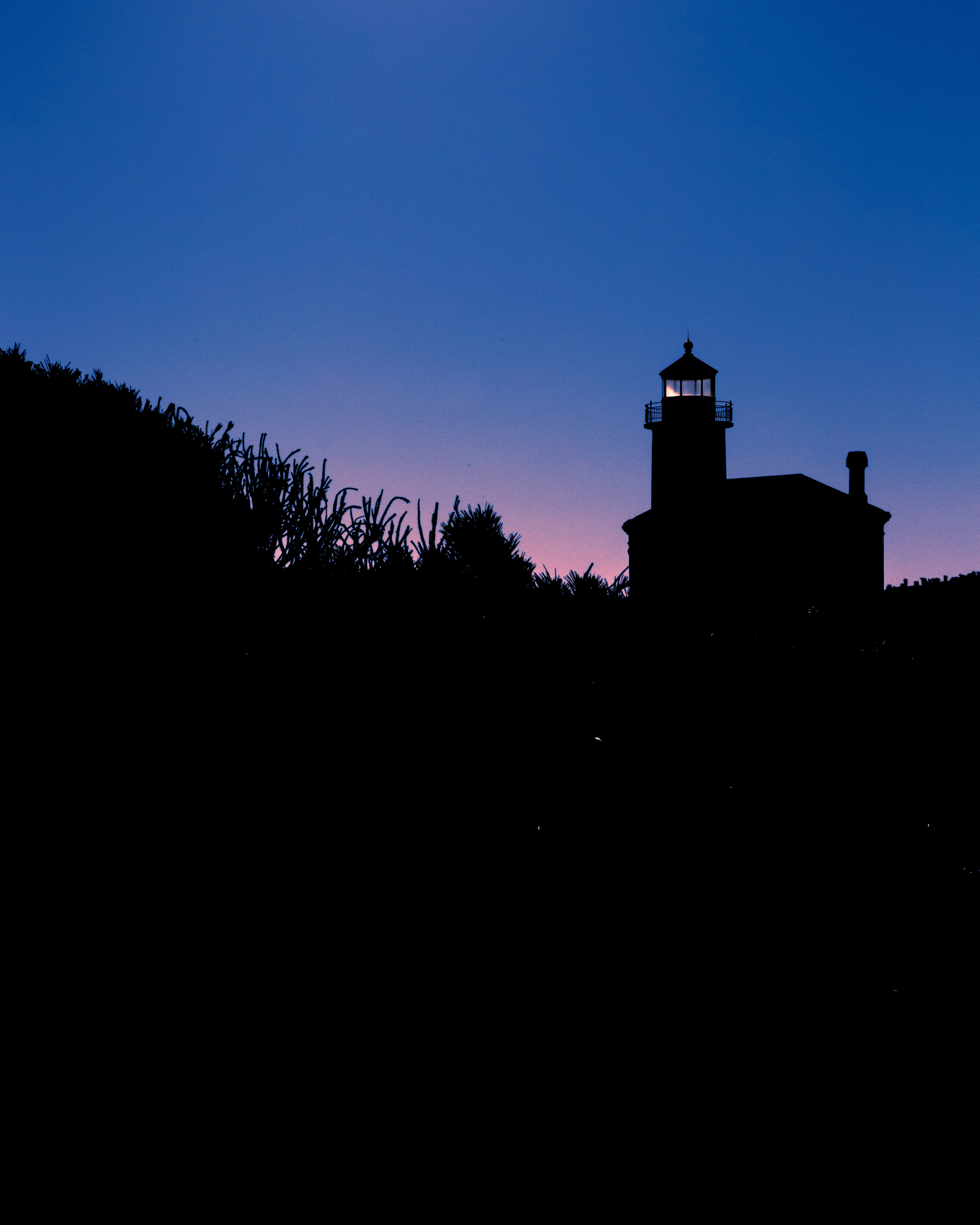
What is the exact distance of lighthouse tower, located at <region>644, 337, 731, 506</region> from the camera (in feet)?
114

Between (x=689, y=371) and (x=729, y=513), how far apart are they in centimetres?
739

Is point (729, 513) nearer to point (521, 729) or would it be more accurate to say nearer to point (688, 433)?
point (688, 433)

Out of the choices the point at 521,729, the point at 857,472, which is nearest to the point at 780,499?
the point at 857,472

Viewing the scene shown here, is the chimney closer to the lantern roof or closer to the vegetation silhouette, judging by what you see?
the lantern roof

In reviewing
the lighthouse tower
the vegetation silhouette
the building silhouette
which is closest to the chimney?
the building silhouette

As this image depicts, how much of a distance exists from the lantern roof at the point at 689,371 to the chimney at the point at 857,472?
795cm

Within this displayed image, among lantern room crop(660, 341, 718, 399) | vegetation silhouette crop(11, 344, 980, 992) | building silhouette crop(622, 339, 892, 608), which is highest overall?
lantern room crop(660, 341, 718, 399)

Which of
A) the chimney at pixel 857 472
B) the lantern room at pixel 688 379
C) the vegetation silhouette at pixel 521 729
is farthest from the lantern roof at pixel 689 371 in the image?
the vegetation silhouette at pixel 521 729

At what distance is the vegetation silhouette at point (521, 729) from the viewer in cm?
413

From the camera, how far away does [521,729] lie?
169 inches

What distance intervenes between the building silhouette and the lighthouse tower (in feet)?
0.13

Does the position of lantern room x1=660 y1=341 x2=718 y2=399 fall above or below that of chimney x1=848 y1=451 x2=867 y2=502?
above

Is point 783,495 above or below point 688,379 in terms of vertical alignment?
below

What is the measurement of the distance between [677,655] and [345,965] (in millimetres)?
2686
